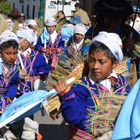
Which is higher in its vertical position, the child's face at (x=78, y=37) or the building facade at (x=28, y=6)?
the child's face at (x=78, y=37)

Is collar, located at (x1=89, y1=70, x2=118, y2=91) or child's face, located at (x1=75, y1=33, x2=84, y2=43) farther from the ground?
collar, located at (x1=89, y1=70, x2=118, y2=91)

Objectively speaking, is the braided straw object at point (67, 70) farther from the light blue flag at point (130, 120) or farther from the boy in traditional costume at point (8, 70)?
the light blue flag at point (130, 120)

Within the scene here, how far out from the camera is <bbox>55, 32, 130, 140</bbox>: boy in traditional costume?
4.43 meters

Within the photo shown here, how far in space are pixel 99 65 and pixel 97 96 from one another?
249 millimetres

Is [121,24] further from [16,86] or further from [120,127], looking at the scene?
[120,127]

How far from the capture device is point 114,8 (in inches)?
226

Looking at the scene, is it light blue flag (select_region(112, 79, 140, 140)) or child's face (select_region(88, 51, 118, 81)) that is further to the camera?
child's face (select_region(88, 51, 118, 81))

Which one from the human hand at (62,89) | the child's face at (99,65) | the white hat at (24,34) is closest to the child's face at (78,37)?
the white hat at (24,34)

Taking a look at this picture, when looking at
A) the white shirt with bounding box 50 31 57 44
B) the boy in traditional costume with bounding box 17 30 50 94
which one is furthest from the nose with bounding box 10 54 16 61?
the white shirt with bounding box 50 31 57 44

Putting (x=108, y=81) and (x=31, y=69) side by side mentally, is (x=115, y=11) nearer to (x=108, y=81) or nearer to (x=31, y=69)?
(x=108, y=81)

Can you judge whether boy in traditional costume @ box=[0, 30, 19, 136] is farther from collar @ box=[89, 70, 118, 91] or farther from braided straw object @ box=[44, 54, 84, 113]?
collar @ box=[89, 70, 118, 91]

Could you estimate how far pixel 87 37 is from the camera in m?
5.79

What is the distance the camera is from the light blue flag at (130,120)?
12.2 feet

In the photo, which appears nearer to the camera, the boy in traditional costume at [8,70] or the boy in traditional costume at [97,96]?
the boy in traditional costume at [97,96]
